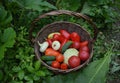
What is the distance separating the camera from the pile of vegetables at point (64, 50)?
2.69m

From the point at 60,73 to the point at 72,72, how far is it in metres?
0.10

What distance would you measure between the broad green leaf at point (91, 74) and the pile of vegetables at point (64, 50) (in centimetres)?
8

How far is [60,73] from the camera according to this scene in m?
2.66

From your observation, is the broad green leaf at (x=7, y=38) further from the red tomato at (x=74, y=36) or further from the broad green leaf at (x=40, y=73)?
the red tomato at (x=74, y=36)

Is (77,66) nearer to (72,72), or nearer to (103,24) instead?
(72,72)

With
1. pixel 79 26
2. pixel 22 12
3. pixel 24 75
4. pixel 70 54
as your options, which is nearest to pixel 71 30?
pixel 79 26

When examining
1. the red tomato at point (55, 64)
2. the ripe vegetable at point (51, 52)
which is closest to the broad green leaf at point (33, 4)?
the ripe vegetable at point (51, 52)

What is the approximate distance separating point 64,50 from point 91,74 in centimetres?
34

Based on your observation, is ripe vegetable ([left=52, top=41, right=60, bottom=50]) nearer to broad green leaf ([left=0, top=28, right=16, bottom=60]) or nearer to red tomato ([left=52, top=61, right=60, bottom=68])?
red tomato ([left=52, top=61, right=60, bottom=68])

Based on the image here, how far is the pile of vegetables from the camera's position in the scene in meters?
2.69

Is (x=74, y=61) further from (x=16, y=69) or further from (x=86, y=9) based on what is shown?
(x=86, y=9)

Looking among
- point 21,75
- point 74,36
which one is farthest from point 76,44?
point 21,75

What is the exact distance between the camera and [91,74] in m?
2.60

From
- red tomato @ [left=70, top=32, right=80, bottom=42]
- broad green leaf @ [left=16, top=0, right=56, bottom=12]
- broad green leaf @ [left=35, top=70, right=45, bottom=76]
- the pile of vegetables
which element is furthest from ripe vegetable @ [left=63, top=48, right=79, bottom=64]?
broad green leaf @ [left=16, top=0, right=56, bottom=12]
